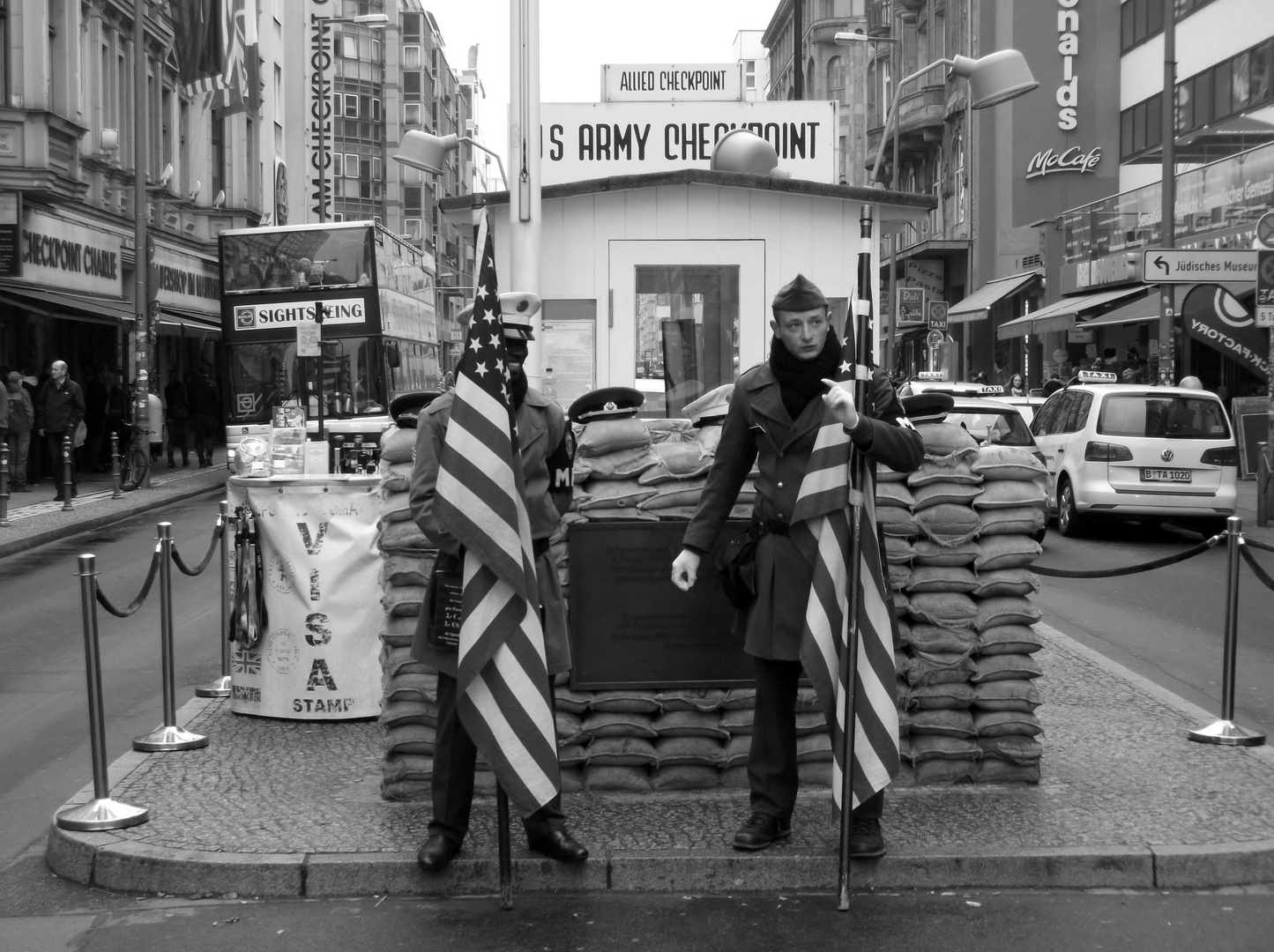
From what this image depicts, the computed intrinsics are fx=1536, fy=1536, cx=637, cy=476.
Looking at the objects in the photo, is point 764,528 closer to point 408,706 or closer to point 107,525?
point 408,706

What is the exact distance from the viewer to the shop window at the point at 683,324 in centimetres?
1110

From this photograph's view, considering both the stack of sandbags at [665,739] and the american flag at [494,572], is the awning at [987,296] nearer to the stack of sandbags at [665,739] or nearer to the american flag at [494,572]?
→ the stack of sandbags at [665,739]

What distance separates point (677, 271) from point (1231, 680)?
5353 mm

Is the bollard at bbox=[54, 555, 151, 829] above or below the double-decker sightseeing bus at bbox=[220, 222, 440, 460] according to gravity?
below

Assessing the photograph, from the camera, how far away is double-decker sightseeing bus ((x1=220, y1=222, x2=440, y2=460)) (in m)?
22.8

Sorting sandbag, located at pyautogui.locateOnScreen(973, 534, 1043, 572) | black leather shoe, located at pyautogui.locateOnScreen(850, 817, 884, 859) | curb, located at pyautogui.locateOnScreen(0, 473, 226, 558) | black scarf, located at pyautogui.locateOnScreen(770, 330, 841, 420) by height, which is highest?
black scarf, located at pyautogui.locateOnScreen(770, 330, 841, 420)

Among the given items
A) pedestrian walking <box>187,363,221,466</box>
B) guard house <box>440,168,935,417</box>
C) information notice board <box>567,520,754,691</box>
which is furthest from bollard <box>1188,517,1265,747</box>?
pedestrian walking <box>187,363,221,466</box>

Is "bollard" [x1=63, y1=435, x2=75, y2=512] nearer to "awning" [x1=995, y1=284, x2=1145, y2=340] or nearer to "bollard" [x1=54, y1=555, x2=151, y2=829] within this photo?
"bollard" [x1=54, y1=555, x2=151, y2=829]

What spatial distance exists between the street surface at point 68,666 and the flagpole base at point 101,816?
0.31 meters

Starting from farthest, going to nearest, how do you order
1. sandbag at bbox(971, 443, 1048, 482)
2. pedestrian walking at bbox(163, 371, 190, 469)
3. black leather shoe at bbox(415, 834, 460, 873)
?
pedestrian walking at bbox(163, 371, 190, 469) → sandbag at bbox(971, 443, 1048, 482) → black leather shoe at bbox(415, 834, 460, 873)

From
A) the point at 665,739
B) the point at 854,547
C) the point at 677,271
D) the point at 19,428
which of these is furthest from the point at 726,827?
the point at 19,428

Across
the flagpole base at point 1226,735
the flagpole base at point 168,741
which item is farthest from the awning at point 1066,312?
the flagpole base at point 168,741

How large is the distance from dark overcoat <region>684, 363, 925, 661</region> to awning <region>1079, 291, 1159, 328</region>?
26.4 metres

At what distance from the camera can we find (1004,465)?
6.36m
